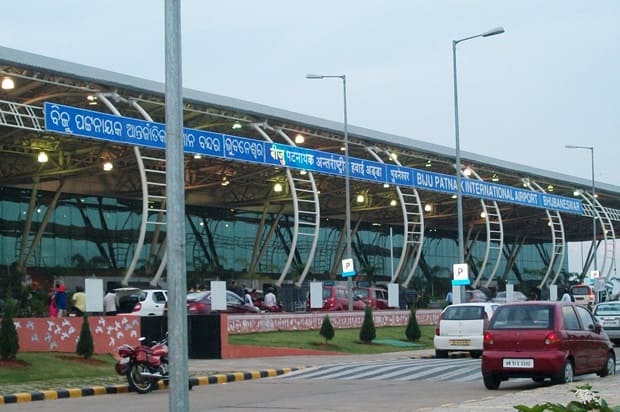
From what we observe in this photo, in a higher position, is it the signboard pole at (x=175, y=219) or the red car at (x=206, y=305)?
the signboard pole at (x=175, y=219)

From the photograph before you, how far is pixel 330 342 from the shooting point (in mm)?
36688

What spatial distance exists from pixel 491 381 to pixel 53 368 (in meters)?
10.7

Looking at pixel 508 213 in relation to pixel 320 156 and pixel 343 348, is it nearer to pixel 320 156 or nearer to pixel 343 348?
pixel 320 156

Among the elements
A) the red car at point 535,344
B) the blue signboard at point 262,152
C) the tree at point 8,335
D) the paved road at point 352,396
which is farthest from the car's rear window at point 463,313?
the tree at point 8,335

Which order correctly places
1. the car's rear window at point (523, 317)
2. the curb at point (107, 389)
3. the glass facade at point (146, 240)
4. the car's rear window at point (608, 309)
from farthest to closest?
the glass facade at point (146, 240), the car's rear window at point (608, 309), the curb at point (107, 389), the car's rear window at point (523, 317)

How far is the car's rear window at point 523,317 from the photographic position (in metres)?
19.4

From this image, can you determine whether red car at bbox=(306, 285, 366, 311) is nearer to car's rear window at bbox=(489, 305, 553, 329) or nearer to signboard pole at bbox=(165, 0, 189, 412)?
car's rear window at bbox=(489, 305, 553, 329)

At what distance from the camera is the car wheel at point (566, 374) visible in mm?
19125

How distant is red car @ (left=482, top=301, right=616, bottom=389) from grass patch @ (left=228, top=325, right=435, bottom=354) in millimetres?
14253

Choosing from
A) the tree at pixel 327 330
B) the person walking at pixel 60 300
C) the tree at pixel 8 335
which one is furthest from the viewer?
the tree at pixel 327 330

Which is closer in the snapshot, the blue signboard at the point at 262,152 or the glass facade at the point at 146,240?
the blue signboard at the point at 262,152

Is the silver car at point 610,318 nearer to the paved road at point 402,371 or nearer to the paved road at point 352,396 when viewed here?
the paved road at point 402,371

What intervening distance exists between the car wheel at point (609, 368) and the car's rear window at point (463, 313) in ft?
28.0

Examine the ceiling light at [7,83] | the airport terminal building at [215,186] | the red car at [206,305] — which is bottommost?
the red car at [206,305]
